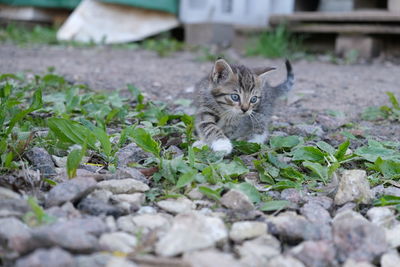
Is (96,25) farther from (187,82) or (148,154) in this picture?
(148,154)

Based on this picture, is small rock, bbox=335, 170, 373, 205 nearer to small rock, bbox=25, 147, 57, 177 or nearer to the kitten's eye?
the kitten's eye

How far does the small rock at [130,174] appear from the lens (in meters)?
2.39

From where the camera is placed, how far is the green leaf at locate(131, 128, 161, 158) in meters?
2.63

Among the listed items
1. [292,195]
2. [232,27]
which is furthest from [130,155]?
[232,27]

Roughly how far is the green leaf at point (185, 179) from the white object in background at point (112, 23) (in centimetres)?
585

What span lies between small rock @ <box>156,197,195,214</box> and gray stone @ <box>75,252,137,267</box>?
513 mm

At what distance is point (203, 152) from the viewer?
2.81m

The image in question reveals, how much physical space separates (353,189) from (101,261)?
1.21 meters

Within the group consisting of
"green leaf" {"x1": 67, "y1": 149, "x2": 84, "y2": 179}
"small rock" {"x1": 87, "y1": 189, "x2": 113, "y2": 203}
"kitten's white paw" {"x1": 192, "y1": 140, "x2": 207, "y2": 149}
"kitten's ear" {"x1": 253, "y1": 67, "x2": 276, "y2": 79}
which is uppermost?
"kitten's ear" {"x1": 253, "y1": 67, "x2": 276, "y2": 79}

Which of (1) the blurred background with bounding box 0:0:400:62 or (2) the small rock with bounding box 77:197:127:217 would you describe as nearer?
(2) the small rock with bounding box 77:197:127:217

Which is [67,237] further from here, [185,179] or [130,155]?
[130,155]

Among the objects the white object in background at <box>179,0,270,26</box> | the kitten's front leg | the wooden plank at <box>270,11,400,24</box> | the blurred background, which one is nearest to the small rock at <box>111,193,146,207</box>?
the kitten's front leg

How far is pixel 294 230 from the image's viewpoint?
190cm

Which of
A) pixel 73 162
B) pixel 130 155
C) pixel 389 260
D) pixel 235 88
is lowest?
pixel 389 260
